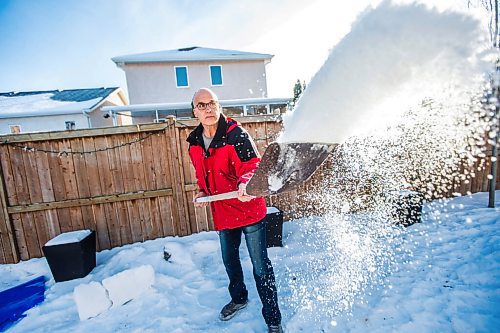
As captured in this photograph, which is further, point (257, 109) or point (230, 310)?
point (257, 109)

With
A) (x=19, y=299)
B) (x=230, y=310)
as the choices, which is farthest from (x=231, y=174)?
(x=19, y=299)

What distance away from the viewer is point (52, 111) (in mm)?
13180

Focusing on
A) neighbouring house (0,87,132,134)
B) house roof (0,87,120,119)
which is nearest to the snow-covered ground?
neighbouring house (0,87,132,134)

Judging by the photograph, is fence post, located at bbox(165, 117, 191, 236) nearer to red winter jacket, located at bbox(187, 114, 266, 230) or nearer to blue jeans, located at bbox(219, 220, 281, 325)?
red winter jacket, located at bbox(187, 114, 266, 230)

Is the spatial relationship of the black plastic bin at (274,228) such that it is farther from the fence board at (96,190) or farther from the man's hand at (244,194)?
the fence board at (96,190)

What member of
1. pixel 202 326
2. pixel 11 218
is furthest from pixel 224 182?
pixel 11 218

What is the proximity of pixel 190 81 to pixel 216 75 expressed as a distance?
151cm

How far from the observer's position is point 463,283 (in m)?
2.28

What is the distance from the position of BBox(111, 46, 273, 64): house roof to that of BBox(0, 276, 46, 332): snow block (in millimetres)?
12350

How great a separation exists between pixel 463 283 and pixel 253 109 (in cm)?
1208

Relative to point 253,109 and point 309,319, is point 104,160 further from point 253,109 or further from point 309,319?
point 253,109

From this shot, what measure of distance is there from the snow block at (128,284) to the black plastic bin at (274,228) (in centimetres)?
153

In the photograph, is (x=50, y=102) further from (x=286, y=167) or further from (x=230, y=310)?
(x=286, y=167)

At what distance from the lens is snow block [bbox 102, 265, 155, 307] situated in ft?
8.34
